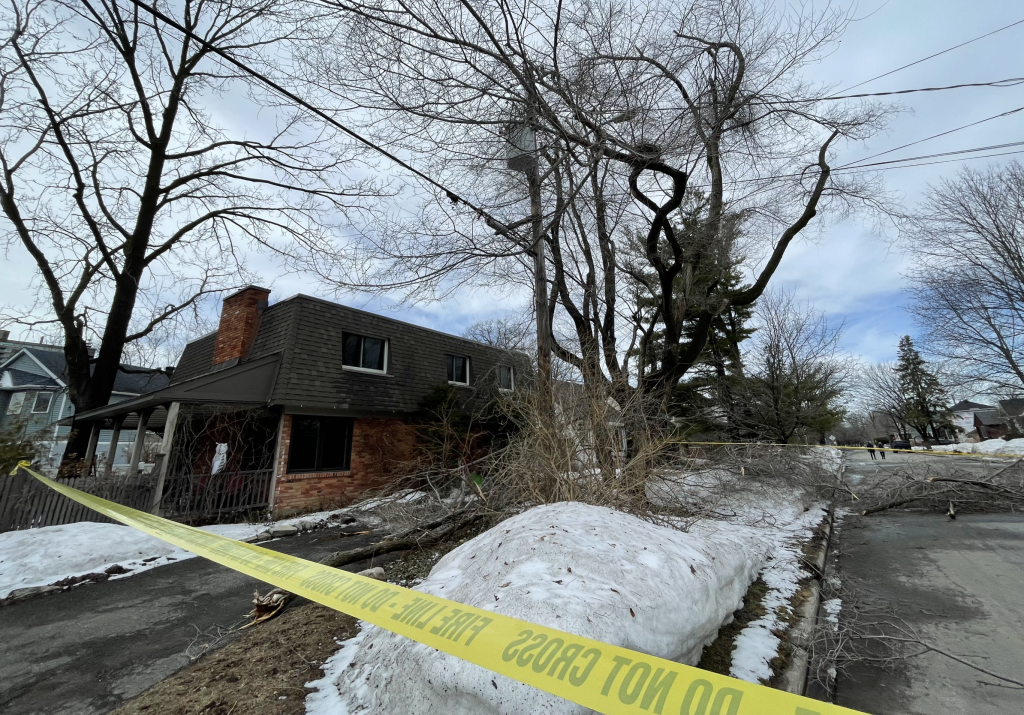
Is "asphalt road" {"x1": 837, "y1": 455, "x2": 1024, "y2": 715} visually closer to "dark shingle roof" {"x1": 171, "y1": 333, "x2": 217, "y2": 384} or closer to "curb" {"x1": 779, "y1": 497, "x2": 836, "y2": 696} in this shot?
"curb" {"x1": 779, "y1": 497, "x2": 836, "y2": 696}

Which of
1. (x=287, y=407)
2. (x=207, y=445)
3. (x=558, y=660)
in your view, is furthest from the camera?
(x=207, y=445)

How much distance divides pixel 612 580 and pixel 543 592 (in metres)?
Answer: 0.52

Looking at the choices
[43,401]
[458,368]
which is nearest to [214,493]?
[458,368]

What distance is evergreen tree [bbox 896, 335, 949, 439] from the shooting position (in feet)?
138

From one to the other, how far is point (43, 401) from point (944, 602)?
123 feet

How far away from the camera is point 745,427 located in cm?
1444

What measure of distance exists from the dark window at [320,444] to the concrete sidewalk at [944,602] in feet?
35.6

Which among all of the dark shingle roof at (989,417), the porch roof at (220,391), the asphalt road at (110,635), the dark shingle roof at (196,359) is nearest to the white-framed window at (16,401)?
the dark shingle roof at (196,359)

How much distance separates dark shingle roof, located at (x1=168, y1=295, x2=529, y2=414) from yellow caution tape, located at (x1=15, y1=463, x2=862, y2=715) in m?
8.19

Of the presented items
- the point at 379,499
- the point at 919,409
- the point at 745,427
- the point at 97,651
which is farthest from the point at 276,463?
the point at 919,409

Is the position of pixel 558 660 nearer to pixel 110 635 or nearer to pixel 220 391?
pixel 110 635

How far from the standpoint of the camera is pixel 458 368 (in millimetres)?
16500

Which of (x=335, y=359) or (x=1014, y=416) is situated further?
(x=1014, y=416)

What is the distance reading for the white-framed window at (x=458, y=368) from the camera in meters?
16.1
